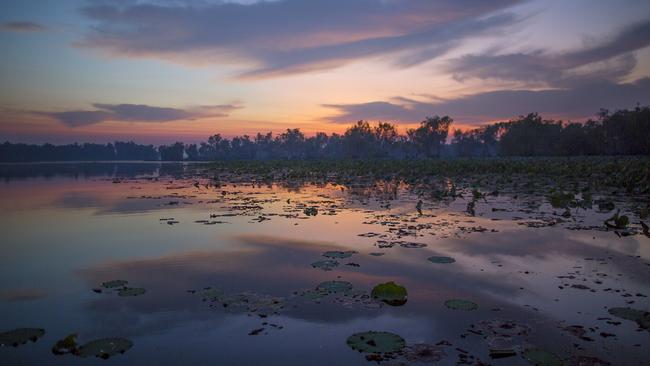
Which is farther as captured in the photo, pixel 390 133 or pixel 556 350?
pixel 390 133

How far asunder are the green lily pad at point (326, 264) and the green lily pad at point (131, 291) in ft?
9.34

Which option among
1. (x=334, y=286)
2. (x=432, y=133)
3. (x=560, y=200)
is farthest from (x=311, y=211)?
(x=432, y=133)

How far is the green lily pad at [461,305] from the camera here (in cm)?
497

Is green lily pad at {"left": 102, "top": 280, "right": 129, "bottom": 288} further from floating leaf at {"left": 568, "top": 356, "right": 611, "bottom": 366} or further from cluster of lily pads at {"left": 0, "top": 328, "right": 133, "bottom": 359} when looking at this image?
floating leaf at {"left": 568, "top": 356, "right": 611, "bottom": 366}

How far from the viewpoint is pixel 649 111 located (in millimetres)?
53094

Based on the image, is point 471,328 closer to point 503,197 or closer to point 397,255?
point 397,255

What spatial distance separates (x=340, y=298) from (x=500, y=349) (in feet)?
7.11

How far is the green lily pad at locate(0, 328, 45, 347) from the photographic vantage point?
409cm

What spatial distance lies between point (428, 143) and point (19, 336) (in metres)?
113

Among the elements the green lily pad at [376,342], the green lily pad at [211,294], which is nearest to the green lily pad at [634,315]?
the green lily pad at [376,342]

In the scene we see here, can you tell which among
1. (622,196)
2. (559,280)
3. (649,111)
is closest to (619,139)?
(649,111)

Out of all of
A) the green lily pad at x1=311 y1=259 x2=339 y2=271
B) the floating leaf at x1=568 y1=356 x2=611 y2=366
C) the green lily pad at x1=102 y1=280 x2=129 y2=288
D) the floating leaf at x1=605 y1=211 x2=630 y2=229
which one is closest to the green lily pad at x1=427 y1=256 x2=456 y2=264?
the green lily pad at x1=311 y1=259 x2=339 y2=271

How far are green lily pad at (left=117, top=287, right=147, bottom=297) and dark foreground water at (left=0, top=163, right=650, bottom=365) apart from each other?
0.12 feet

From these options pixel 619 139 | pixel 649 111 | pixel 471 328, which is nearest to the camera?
pixel 471 328
